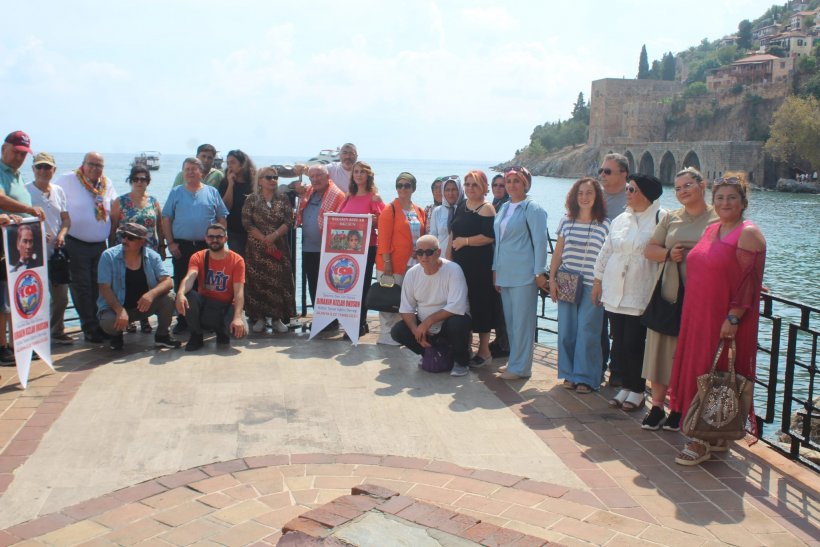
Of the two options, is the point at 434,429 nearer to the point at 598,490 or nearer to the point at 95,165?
the point at 598,490

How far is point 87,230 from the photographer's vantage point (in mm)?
7055

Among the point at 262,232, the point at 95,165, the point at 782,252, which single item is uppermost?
the point at 95,165

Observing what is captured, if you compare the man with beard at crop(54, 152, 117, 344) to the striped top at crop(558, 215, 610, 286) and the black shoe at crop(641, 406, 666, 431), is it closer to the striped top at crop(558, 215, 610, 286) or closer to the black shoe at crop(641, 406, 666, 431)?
the striped top at crop(558, 215, 610, 286)

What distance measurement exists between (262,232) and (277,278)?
46 centimetres

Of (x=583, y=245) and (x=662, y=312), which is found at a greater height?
(x=583, y=245)

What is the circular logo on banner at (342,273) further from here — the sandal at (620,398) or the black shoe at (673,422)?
the black shoe at (673,422)

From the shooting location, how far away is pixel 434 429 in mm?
5109

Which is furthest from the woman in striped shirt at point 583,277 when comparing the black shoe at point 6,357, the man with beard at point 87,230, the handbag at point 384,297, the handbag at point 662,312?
the black shoe at point 6,357

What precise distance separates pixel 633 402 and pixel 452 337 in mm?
1501

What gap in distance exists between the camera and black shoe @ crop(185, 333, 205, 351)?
22.5 ft

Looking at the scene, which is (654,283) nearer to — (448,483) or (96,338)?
(448,483)

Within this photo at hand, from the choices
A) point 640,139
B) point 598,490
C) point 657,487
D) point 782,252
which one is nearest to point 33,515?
point 598,490

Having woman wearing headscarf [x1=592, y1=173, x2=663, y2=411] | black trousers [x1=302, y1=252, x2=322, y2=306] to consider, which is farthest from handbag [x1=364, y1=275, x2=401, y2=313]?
woman wearing headscarf [x1=592, y1=173, x2=663, y2=411]

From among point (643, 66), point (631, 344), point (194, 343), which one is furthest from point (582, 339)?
point (643, 66)
